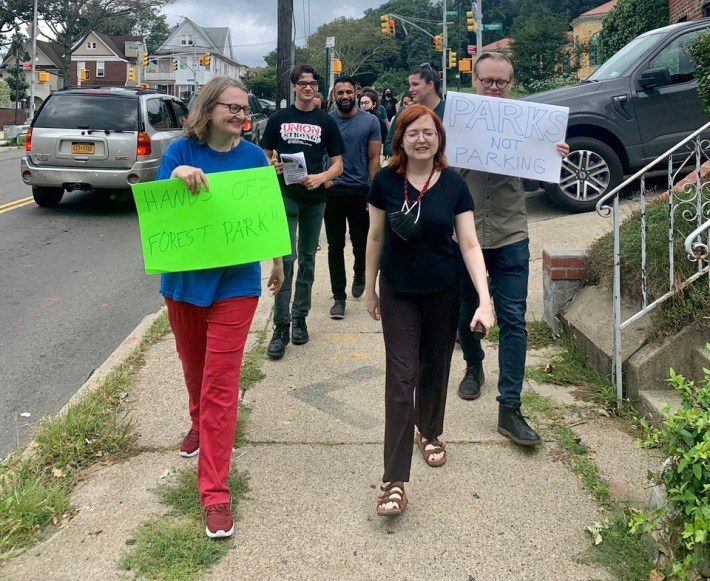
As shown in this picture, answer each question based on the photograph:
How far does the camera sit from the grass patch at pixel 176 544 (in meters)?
2.85

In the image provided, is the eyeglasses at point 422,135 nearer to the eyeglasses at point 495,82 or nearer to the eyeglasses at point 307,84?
the eyeglasses at point 495,82

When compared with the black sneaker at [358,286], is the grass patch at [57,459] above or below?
below

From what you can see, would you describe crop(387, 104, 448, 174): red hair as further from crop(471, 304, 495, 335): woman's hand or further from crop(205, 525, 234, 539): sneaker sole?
crop(205, 525, 234, 539): sneaker sole

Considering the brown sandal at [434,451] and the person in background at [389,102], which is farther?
the person in background at [389,102]

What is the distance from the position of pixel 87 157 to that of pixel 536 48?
24.9 m

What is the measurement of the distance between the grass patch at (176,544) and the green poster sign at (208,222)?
105cm

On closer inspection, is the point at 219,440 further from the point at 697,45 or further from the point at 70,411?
the point at 697,45

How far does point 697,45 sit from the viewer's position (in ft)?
19.5

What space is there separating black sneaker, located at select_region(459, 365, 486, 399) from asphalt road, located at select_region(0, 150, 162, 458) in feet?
8.32

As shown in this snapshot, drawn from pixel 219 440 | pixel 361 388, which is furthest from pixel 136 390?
pixel 219 440

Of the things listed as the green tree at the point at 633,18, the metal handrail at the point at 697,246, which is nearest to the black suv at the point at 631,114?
the metal handrail at the point at 697,246

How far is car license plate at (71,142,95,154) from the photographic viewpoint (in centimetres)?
1094

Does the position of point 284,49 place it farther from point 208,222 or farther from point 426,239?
point 426,239

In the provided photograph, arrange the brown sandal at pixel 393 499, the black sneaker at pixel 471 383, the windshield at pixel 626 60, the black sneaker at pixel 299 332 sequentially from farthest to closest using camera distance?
the windshield at pixel 626 60, the black sneaker at pixel 299 332, the black sneaker at pixel 471 383, the brown sandal at pixel 393 499
